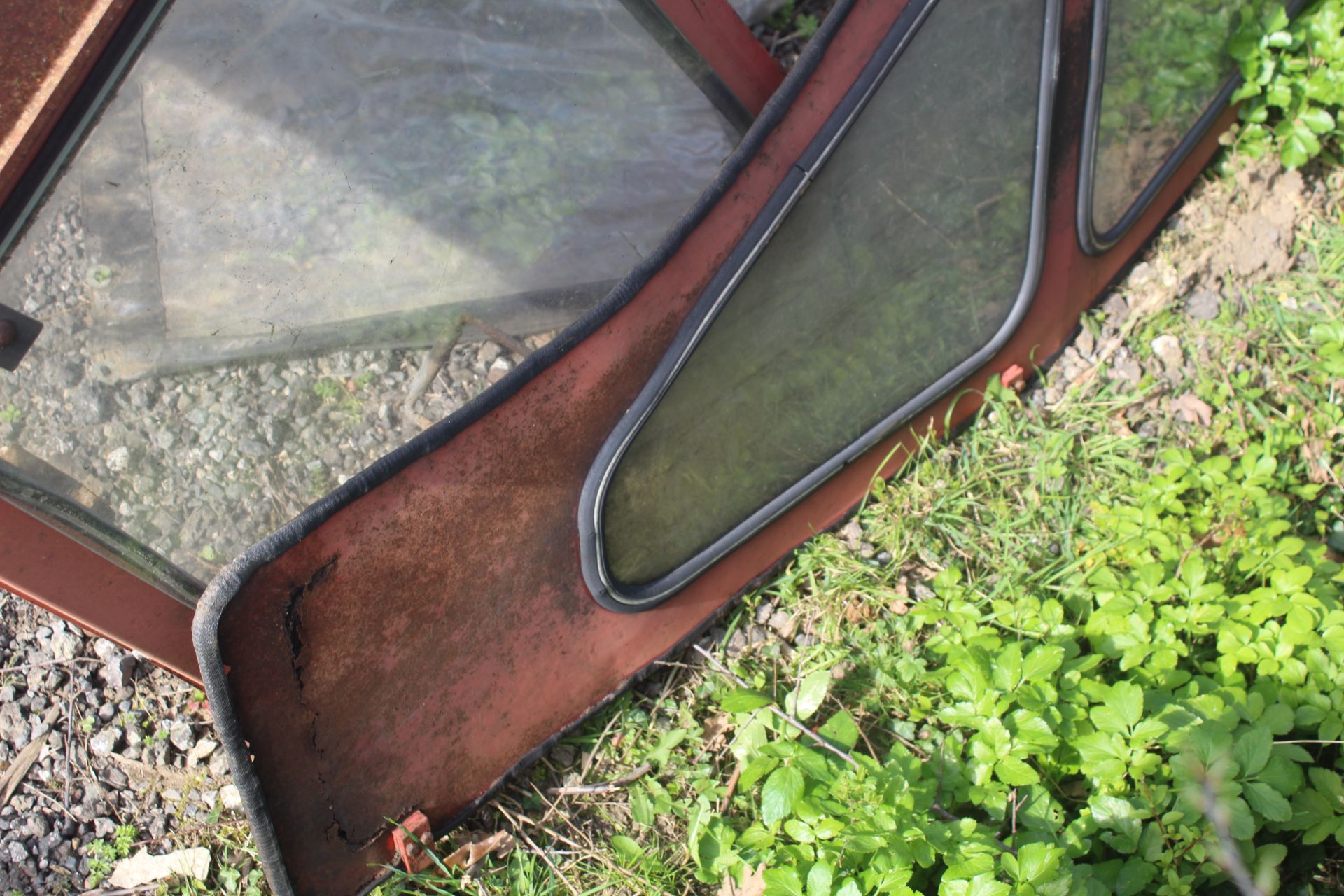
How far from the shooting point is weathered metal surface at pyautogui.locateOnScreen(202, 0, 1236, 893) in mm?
1521

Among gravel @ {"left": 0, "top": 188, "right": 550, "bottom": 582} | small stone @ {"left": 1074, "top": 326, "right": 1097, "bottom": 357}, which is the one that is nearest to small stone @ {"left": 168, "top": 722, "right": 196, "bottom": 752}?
gravel @ {"left": 0, "top": 188, "right": 550, "bottom": 582}

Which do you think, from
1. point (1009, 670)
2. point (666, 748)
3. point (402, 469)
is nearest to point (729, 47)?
point (402, 469)

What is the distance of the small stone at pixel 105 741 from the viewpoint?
213cm

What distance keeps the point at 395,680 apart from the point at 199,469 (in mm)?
508

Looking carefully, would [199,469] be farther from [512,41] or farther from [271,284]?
[512,41]

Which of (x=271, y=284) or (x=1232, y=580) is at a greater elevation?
(x=271, y=284)

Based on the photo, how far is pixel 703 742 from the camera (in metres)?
2.03

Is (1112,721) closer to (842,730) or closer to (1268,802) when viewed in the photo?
(1268,802)

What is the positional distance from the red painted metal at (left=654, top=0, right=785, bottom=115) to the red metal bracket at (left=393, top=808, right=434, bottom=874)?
5.17 ft

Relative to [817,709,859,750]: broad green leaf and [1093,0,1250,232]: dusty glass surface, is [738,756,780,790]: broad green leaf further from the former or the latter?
[1093,0,1250,232]: dusty glass surface

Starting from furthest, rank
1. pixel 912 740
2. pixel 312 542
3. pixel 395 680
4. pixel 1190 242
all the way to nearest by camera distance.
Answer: pixel 1190 242, pixel 912 740, pixel 395 680, pixel 312 542

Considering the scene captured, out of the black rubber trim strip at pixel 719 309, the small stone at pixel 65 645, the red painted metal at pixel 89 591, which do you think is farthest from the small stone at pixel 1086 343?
the small stone at pixel 65 645

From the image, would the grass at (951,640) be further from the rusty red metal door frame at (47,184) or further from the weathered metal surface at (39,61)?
the weathered metal surface at (39,61)

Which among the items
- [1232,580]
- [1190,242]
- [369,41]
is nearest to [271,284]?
[369,41]
